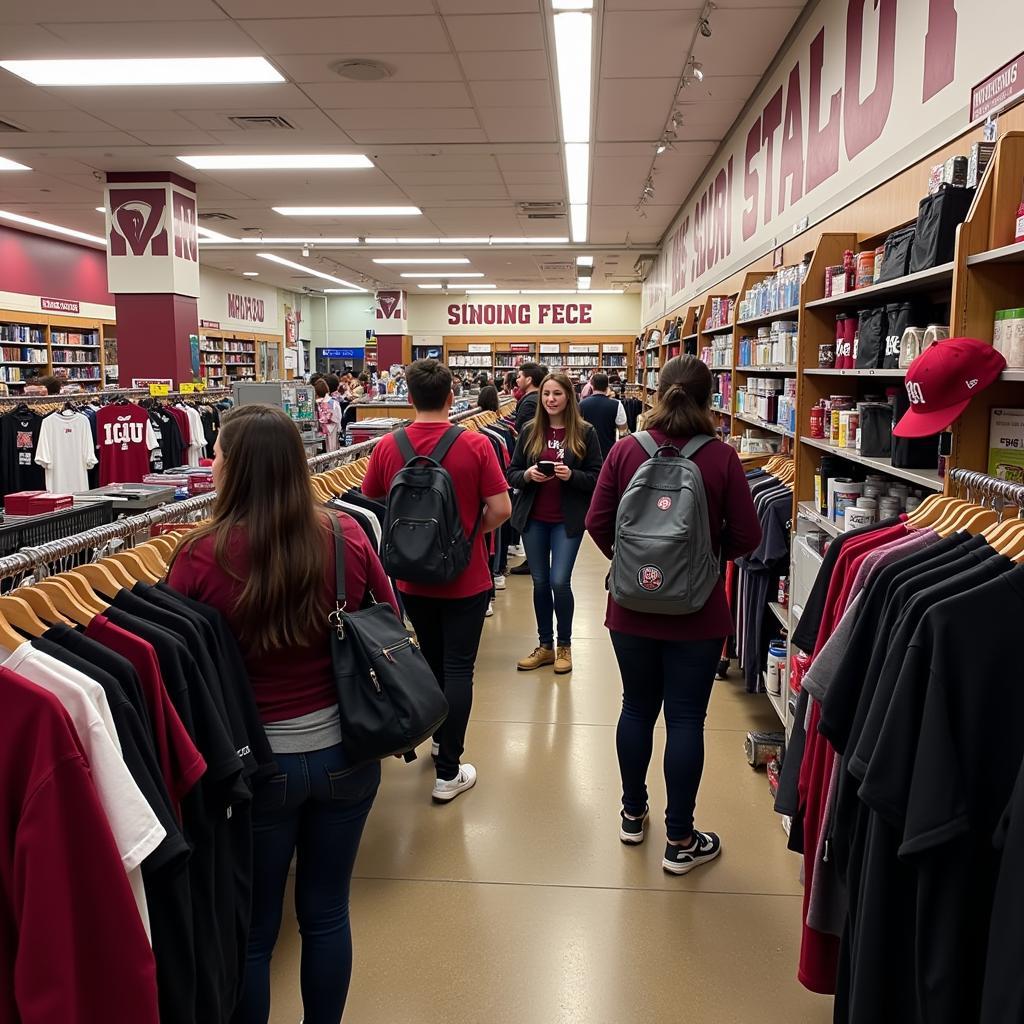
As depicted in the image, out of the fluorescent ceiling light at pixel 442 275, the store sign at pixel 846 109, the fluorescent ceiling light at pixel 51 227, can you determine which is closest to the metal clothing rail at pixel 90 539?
the store sign at pixel 846 109

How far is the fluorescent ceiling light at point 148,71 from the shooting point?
6141 millimetres

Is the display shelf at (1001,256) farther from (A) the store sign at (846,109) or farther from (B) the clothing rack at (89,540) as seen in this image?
(B) the clothing rack at (89,540)

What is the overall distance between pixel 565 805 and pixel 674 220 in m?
10.7

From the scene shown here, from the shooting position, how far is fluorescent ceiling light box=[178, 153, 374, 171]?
877 centimetres

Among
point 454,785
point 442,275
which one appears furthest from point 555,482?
point 442,275

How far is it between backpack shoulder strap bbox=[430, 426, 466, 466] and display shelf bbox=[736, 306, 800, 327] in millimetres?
1712

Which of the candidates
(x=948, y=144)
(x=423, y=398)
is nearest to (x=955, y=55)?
(x=948, y=144)

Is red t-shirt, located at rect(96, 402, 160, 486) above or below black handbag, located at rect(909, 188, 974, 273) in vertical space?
below

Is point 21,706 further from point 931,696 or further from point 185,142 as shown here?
point 185,142

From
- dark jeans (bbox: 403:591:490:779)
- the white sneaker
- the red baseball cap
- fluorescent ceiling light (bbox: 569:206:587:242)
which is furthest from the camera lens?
fluorescent ceiling light (bbox: 569:206:587:242)

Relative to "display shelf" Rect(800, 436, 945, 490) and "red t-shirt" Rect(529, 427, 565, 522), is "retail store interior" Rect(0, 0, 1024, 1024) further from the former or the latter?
"red t-shirt" Rect(529, 427, 565, 522)

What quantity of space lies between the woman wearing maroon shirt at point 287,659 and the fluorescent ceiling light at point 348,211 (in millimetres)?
10362

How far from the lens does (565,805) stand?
11.8 ft

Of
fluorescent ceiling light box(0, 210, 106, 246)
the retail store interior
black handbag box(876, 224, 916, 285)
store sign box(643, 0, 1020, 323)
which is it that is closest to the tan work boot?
the retail store interior
